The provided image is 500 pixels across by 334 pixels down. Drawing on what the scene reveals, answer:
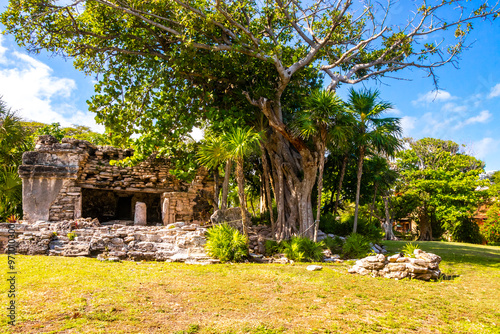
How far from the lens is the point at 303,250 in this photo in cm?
831

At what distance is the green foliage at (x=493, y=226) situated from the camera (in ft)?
56.4

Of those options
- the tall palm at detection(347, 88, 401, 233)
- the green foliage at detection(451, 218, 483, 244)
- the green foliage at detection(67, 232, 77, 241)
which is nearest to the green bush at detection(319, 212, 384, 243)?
the tall palm at detection(347, 88, 401, 233)

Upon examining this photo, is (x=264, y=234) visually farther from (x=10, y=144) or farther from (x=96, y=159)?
(x=10, y=144)

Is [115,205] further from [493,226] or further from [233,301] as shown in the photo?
[493,226]

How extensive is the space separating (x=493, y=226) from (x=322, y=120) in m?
14.0

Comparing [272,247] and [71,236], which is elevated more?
[71,236]

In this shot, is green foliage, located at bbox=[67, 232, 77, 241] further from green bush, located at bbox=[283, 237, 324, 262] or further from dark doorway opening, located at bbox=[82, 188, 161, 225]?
dark doorway opening, located at bbox=[82, 188, 161, 225]

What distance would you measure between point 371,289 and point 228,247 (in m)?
3.31

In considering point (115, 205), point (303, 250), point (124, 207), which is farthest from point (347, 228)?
point (115, 205)

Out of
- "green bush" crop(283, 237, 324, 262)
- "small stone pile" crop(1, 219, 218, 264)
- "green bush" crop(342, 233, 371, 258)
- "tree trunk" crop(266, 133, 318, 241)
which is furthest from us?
"tree trunk" crop(266, 133, 318, 241)

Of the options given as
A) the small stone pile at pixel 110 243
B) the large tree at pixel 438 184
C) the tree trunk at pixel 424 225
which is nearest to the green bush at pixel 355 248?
the small stone pile at pixel 110 243

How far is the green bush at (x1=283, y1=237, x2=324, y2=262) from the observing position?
8148mm

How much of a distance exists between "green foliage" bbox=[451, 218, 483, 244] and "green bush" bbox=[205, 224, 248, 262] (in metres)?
16.8

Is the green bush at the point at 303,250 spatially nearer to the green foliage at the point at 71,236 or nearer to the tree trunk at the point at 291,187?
the tree trunk at the point at 291,187
